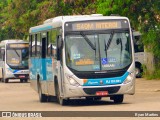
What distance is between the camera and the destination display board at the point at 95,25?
82.3 feet

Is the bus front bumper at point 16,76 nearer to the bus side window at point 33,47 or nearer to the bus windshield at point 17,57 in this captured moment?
the bus windshield at point 17,57

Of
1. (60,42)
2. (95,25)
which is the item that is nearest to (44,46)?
(60,42)

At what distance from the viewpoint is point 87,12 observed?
48.4 metres

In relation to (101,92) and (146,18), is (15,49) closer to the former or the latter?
(146,18)

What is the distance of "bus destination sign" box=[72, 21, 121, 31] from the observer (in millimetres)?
25094

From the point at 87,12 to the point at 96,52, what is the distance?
2364 centimetres

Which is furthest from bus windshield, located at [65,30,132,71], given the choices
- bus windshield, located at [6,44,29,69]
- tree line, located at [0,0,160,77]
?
bus windshield, located at [6,44,29,69]

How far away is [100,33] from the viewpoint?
25.1 metres

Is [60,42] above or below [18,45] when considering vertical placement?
above

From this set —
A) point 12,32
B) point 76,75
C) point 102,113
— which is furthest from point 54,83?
point 12,32

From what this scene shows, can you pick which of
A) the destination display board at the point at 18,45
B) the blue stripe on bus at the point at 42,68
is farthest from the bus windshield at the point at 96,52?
the destination display board at the point at 18,45

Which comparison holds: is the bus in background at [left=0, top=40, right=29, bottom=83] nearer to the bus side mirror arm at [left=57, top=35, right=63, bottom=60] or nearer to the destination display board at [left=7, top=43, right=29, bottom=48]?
the destination display board at [left=7, top=43, right=29, bottom=48]

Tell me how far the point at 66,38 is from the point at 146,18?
37.0 feet

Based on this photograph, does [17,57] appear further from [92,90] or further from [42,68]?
[92,90]
